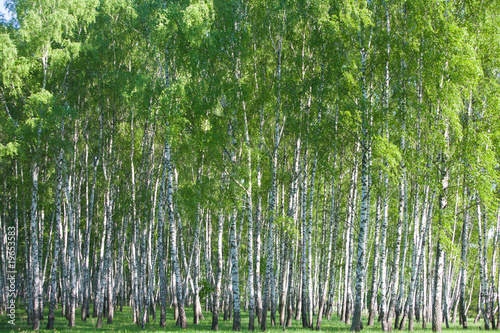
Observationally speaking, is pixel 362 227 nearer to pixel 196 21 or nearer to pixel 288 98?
pixel 288 98

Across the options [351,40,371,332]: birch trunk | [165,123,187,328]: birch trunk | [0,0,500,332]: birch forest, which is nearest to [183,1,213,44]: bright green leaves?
[0,0,500,332]: birch forest

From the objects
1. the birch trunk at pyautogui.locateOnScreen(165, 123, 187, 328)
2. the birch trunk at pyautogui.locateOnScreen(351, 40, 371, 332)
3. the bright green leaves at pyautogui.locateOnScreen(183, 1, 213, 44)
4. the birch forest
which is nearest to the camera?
the birch trunk at pyautogui.locateOnScreen(351, 40, 371, 332)

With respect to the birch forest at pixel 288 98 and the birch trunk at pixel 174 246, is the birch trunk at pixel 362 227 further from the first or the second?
the birch trunk at pixel 174 246

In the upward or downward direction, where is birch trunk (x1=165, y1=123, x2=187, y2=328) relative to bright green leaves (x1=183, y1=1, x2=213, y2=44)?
downward

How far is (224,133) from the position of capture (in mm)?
17172

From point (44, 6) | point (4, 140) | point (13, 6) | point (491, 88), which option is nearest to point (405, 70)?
point (491, 88)

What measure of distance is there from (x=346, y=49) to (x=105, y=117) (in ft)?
52.1

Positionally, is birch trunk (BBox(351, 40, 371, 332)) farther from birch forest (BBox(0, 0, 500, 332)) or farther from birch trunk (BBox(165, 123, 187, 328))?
birch trunk (BBox(165, 123, 187, 328))

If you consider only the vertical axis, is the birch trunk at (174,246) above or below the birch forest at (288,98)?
below

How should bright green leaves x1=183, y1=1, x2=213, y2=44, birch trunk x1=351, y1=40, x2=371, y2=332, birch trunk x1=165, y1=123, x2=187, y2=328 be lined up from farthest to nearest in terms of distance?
birch trunk x1=165, y1=123, x2=187, y2=328 < bright green leaves x1=183, y1=1, x2=213, y2=44 < birch trunk x1=351, y1=40, x2=371, y2=332

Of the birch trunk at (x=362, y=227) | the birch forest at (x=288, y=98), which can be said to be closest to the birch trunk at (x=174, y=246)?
the birch forest at (x=288, y=98)

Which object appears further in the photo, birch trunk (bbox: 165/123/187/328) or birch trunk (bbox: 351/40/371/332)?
birch trunk (bbox: 165/123/187/328)

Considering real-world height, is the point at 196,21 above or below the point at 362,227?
above

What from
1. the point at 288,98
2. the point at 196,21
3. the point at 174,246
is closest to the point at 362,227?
the point at 288,98
